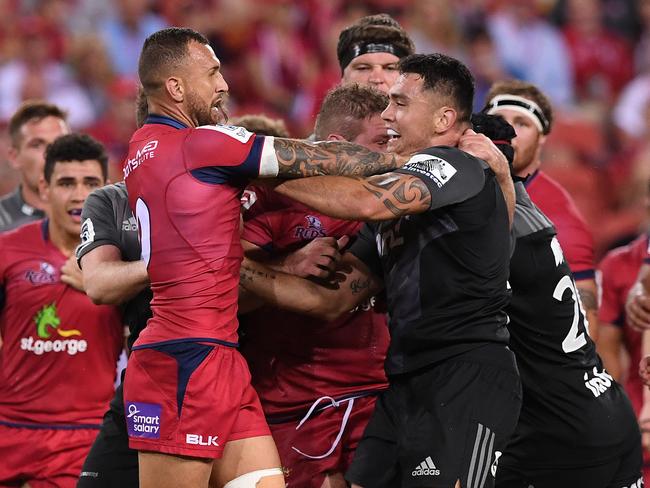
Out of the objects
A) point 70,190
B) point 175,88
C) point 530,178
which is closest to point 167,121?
point 175,88

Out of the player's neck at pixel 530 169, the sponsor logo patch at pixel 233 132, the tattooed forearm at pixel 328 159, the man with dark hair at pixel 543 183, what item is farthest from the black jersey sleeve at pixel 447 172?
the player's neck at pixel 530 169

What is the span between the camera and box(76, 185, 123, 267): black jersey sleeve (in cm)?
527

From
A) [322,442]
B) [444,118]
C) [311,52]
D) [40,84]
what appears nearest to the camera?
[444,118]

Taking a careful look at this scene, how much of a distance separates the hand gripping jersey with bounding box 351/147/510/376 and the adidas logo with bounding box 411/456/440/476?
1.26ft

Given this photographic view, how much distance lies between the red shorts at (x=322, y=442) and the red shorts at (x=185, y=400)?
1081 millimetres

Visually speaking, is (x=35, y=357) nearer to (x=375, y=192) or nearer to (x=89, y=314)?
(x=89, y=314)

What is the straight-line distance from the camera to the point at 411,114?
4.77 meters

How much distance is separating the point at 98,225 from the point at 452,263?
1.75m

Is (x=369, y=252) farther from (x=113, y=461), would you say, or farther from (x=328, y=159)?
(x=113, y=461)

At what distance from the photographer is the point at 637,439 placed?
5.19 metres

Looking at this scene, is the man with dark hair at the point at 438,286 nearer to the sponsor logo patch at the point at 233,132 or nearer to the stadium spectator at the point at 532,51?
the sponsor logo patch at the point at 233,132

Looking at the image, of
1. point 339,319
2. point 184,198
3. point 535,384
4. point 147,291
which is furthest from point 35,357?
point 535,384

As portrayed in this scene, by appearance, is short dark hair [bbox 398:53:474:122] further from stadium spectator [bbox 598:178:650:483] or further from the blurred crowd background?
the blurred crowd background

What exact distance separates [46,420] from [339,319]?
181 centimetres
